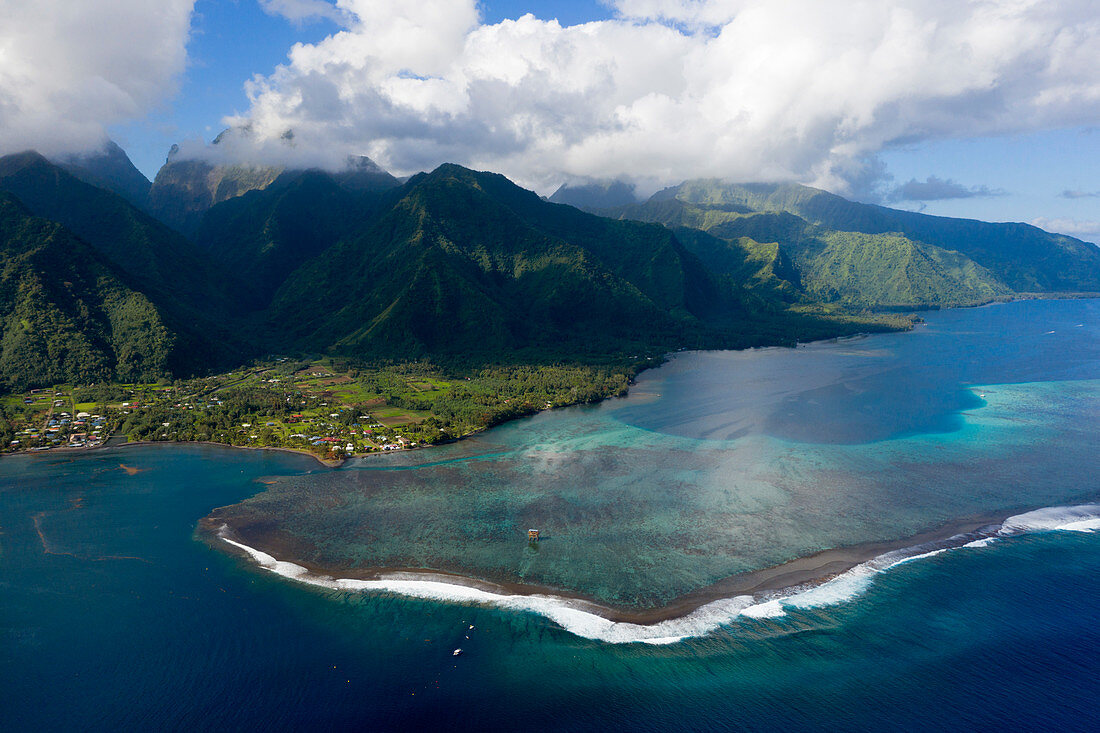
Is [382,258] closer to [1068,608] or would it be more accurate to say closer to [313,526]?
[313,526]

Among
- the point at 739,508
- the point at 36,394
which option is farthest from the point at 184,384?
the point at 739,508

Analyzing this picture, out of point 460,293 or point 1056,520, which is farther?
point 460,293

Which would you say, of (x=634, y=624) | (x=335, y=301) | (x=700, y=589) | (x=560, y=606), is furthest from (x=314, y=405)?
(x=335, y=301)

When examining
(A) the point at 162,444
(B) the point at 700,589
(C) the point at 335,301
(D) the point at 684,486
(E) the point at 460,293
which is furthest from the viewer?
(C) the point at 335,301

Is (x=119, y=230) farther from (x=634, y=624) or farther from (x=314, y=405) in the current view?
(x=634, y=624)

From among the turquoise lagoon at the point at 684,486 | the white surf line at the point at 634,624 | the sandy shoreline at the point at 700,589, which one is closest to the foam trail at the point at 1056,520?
the sandy shoreline at the point at 700,589

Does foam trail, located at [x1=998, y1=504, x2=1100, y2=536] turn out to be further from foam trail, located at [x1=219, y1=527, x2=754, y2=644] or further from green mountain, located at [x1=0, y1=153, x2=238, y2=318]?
green mountain, located at [x1=0, y1=153, x2=238, y2=318]

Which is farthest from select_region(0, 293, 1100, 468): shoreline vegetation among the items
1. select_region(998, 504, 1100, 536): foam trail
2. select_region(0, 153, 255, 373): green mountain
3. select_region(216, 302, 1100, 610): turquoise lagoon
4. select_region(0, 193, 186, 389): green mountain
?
select_region(998, 504, 1100, 536): foam trail
